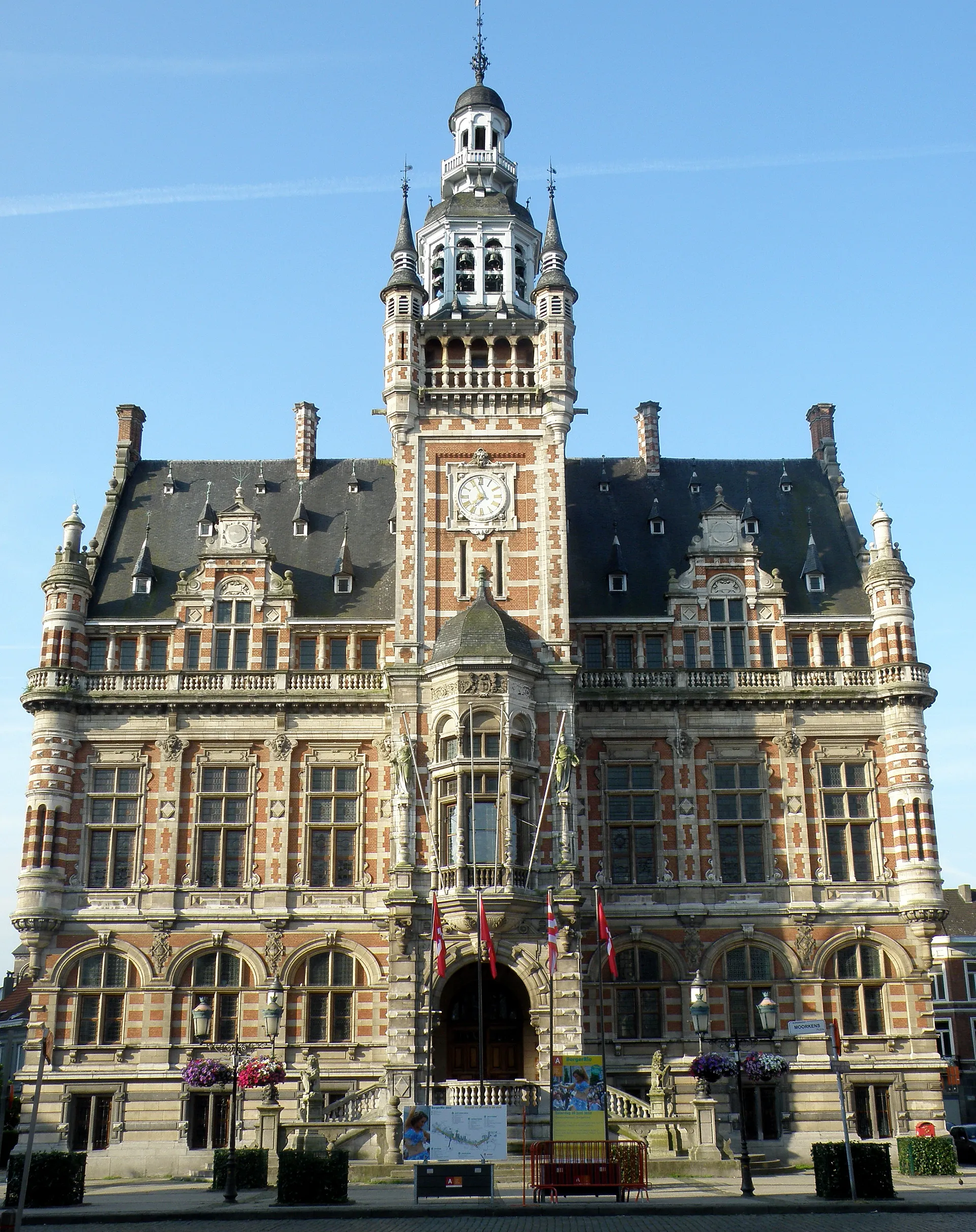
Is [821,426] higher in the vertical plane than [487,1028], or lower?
higher

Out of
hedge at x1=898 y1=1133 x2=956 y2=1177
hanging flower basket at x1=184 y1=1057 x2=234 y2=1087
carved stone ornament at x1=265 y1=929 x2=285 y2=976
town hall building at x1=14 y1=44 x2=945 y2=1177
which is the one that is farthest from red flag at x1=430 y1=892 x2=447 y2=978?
hedge at x1=898 y1=1133 x2=956 y2=1177

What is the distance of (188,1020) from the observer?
161ft

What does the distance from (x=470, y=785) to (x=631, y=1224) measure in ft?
65.3

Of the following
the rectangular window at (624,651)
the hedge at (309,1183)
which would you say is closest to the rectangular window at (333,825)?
the rectangular window at (624,651)

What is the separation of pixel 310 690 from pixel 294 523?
875 centimetres

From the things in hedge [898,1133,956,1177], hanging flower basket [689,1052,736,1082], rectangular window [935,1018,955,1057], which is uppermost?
rectangular window [935,1018,955,1057]

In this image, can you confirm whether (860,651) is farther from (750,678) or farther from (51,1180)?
(51,1180)

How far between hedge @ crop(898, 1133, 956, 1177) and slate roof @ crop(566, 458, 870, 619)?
69.0ft

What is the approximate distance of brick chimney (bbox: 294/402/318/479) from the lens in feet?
197

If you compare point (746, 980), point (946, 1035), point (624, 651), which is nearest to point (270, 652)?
point (624, 651)

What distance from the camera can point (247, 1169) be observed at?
37.6 m

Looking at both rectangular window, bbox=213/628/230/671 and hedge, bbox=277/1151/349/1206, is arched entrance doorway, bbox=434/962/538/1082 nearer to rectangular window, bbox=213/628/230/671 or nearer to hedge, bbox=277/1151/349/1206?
rectangular window, bbox=213/628/230/671

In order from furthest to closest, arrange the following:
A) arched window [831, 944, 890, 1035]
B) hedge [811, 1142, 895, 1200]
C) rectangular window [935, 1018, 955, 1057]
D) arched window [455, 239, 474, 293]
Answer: rectangular window [935, 1018, 955, 1057], arched window [455, 239, 474, 293], arched window [831, 944, 890, 1035], hedge [811, 1142, 895, 1200]

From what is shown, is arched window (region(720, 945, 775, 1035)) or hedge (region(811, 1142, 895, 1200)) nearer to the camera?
hedge (region(811, 1142, 895, 1200))
